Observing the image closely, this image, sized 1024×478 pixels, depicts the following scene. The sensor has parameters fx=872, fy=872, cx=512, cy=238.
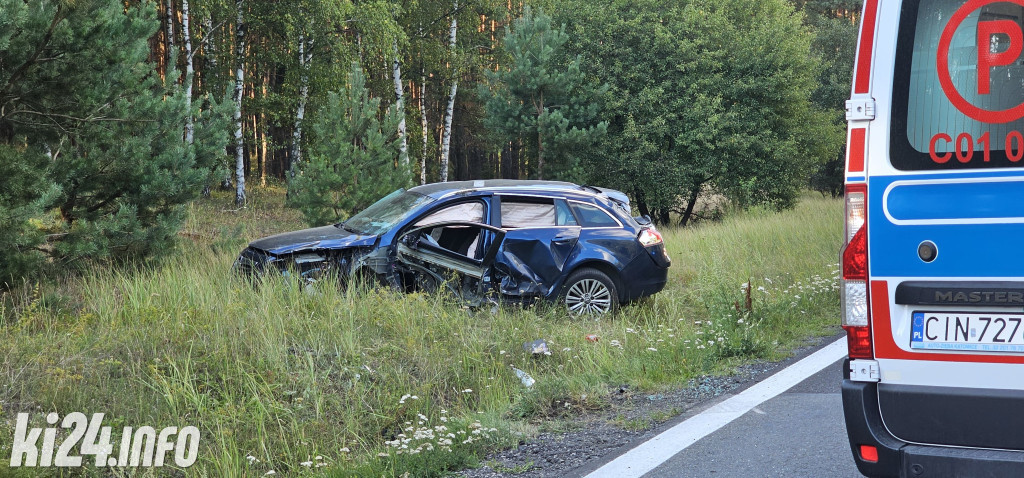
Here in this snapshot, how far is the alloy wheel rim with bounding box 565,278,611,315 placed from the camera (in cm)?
899

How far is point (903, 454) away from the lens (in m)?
3.17

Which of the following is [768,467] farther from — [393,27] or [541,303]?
[393,27]

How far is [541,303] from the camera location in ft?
28.8

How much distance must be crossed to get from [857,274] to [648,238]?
6274 millimetres

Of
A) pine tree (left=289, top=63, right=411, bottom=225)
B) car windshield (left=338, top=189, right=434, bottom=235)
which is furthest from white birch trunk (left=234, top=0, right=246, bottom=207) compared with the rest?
car windshield (left=338, top=189, right=434, bottom=235)

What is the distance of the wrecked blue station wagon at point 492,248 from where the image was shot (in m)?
8.59

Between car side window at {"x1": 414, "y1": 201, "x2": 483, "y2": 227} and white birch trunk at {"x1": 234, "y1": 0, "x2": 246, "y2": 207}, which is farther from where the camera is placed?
white birch trunk at {"x1": 234, "y1": 0, "x2": 246, "y2": 207}

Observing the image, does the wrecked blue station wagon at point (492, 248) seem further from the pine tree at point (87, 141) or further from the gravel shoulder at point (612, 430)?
the gravel shoulder at point (612, 430)

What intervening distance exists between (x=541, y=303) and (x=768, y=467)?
180 inches

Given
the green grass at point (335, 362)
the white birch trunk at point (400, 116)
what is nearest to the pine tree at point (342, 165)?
the white birch trunk at point (400, 116)

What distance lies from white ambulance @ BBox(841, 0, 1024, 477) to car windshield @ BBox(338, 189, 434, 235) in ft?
20.0

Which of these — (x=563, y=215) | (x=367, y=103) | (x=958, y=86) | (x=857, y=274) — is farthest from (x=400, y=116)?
(x=958, y=86)

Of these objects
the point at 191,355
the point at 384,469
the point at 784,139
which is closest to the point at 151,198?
the point at 191,355

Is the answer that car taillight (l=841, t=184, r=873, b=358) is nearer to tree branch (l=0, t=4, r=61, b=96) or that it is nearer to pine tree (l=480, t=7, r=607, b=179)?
tree branch (l=0, t=4, r=61, b=96)
